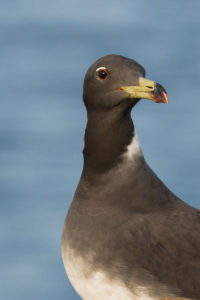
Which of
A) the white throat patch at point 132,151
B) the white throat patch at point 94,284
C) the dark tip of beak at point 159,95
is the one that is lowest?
the white throat patch at point 94,284

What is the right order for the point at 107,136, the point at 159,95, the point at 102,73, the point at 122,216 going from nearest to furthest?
the point at 159,95 → the point at 122,216 → the point at 102,73 → the point at 107,136

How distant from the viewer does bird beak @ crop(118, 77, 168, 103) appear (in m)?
12.3

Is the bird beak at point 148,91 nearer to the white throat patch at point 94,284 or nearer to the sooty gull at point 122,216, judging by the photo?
the sooty gull at point 122,216

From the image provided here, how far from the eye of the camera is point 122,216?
12.6 metres

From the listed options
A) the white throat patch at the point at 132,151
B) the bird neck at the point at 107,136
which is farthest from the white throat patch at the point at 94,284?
the white throat patch at the point at 132,151

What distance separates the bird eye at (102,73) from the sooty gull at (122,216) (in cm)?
1

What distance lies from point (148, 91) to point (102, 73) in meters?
0.72

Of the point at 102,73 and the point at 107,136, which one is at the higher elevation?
the point at 102,73

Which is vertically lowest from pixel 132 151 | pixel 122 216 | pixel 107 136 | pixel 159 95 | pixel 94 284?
pixel 94 284

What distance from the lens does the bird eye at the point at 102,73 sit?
12.7m

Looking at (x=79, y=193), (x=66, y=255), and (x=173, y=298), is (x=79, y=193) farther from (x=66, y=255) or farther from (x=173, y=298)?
(x=173, y=298)

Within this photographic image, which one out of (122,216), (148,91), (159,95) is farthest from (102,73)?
(122,216)

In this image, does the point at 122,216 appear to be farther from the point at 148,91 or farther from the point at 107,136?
the point at 148,91

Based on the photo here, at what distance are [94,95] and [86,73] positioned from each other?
1.26 ft
